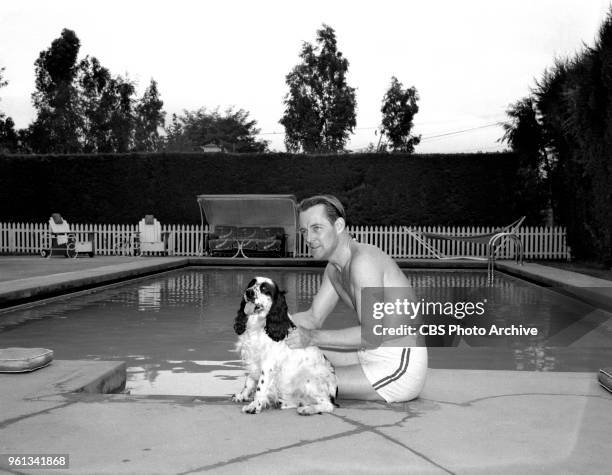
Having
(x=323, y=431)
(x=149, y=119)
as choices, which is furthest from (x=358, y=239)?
(x=149, y=119)

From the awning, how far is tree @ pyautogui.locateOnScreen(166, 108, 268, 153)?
39373 mm

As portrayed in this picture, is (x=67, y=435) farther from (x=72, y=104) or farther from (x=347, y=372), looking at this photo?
(x=72, y=104)

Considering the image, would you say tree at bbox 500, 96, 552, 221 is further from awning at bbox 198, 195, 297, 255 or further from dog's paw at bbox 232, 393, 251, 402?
dog's paw at bbox 232, 393, 251, 402

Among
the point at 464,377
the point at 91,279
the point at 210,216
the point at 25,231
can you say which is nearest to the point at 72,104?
the point at 25,231

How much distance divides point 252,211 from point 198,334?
14189mm

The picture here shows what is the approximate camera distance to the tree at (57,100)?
1718 inches

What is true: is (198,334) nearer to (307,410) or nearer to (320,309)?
(320,309)

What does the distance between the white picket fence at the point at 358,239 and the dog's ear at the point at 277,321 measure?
18.3m

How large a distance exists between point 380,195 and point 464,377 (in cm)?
1873

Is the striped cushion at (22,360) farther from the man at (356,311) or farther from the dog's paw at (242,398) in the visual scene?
the man at (356,311)

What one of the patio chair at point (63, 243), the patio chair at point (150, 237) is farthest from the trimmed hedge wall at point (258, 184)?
the patio chair at point (63, 243)

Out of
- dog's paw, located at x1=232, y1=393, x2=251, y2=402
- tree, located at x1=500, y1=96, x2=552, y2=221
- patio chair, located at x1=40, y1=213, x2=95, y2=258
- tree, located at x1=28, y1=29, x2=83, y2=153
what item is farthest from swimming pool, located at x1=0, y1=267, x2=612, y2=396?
tree, located at x1=28, y1=29, x2=83, y2=153

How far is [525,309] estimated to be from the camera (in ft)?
33.5

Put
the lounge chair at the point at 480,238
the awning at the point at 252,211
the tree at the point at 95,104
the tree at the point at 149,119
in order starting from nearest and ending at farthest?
the lounge chair at the point at 480,238, the awning at the point at 252,211, the tree at the point at 95,104, the tree at the point at 149,119
